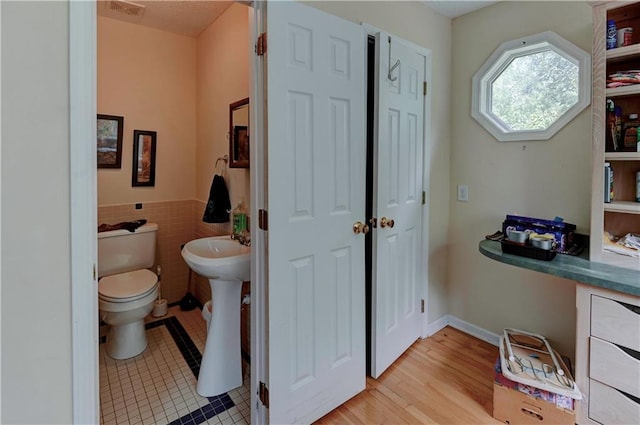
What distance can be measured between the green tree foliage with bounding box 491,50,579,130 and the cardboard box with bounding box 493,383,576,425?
162 cm

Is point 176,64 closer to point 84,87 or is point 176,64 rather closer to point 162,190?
point 162,190

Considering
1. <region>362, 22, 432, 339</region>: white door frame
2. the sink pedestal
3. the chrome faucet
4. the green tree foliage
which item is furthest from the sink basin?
the green tree foliage

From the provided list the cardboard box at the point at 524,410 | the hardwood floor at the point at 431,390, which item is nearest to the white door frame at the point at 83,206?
the hardwood floor at the point at 431,390

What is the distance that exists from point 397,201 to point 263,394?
53.1 inches

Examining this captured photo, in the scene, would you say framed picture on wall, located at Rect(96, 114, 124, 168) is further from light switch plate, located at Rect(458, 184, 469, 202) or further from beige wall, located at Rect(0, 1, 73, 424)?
light switch plate, located at Rect(458, 184, 469, 202)

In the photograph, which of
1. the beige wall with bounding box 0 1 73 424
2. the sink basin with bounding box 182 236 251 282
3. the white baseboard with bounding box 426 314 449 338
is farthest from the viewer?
the white baseboard with bounding box 426 314 449 338

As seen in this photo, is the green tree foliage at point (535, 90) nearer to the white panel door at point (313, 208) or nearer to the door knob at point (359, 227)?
the white panel door at point (313, 208)

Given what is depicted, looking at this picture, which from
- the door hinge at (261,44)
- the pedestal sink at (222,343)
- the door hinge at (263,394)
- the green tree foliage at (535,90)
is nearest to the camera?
the door hinge at (261,44)

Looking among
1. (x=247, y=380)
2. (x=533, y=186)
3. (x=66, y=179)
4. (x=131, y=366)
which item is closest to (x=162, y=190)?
(x=131, y=366)

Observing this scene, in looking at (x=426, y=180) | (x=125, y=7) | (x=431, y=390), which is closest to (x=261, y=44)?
(x=426, y=180)

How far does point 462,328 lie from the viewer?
2646mm

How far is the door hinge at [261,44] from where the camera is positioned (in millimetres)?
1423

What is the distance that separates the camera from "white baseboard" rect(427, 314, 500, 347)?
246 centimetres

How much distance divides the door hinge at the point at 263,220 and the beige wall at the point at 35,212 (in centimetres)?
71
